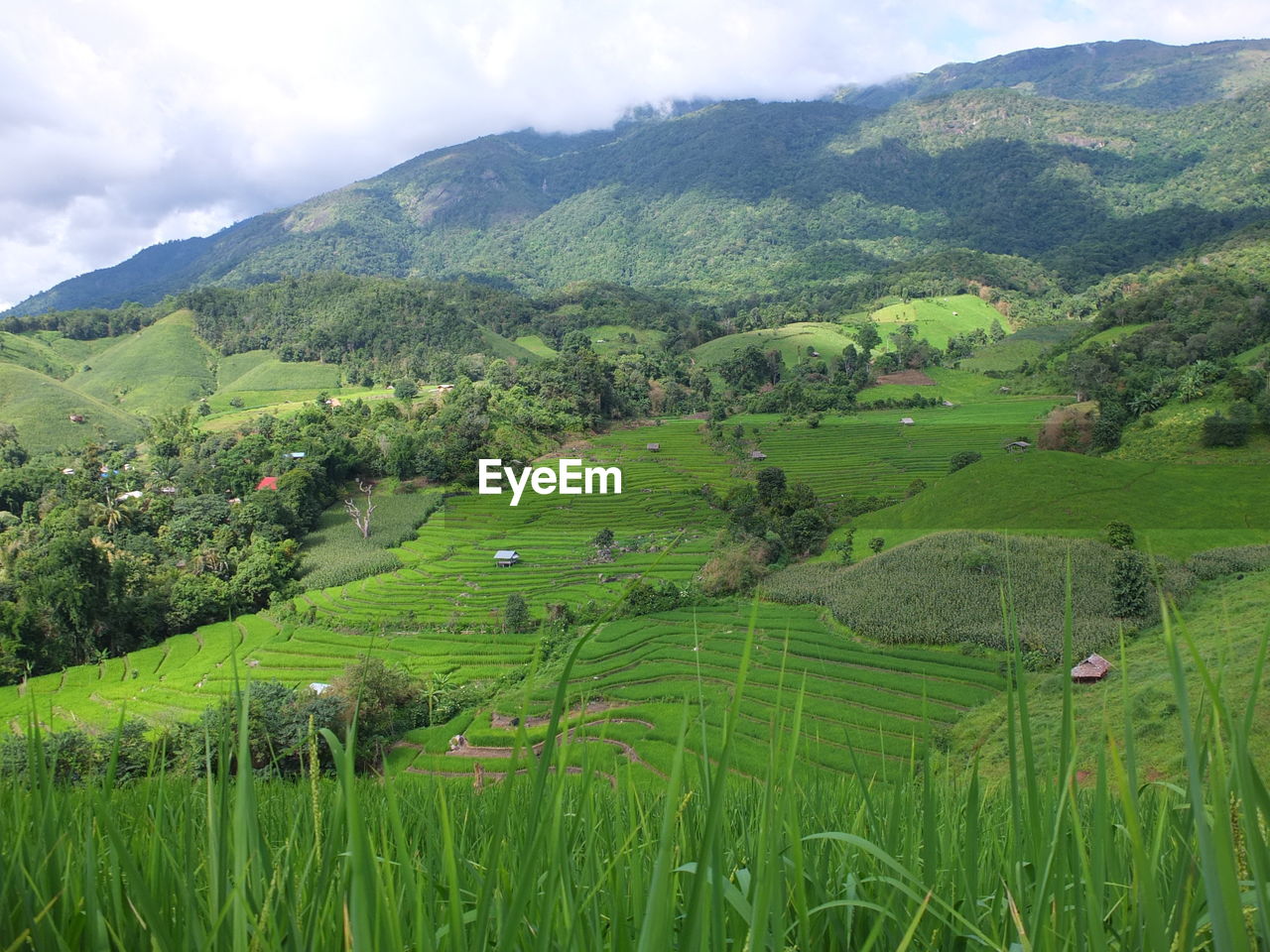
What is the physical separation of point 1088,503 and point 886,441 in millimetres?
14998

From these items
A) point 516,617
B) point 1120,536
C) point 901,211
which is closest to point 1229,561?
point 1120,536

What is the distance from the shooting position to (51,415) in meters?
58.2

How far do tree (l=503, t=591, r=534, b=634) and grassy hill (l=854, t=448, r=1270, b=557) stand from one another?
16.0 metres

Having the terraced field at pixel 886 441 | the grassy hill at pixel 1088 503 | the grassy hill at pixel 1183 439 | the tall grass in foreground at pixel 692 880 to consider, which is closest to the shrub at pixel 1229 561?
the grassy hill at pixel 1088 503

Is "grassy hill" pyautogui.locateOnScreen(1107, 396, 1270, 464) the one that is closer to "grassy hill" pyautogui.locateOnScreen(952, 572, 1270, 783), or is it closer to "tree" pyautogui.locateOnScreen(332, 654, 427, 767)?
"grassy hill" pyautogui.locateOnScreen(952, 572, 1270, 783)

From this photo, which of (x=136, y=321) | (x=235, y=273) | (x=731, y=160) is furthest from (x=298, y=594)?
(x=731, y=160)

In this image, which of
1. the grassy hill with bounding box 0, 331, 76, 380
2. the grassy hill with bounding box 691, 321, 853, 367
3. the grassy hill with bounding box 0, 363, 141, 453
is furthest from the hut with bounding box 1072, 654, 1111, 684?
the grassy hill with bounding box 0, 331, 76, 380

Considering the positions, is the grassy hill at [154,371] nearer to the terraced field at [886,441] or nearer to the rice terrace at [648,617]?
the rice terrace at [648,617]

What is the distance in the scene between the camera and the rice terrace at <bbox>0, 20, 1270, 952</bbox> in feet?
1.84

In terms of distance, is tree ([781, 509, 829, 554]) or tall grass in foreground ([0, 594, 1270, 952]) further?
tree ([781, 509, 829, 554])

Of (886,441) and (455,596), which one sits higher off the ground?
(886,441)

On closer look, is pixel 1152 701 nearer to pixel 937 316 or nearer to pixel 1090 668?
pixel 1090 668

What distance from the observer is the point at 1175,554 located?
2969cm

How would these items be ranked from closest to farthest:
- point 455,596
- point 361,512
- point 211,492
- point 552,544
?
point 455,596, point 552,544, point 211,492, point 361,512
